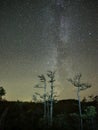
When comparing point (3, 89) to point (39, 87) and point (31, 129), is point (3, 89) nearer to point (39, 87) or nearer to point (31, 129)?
point (39, 87)

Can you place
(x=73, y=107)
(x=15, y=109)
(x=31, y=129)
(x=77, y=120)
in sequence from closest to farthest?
(x=31, y=129) < (x=77, y=120) < (x=15, y=109) < (x=73, y=107)

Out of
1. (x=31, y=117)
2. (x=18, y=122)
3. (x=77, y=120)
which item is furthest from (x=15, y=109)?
(x=77, y=120)

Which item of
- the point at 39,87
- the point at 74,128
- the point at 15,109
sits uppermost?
the point at 39,87

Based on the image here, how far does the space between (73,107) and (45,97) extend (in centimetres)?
2492

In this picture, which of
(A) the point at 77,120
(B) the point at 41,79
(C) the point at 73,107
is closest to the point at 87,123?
(A) the point at 77,120

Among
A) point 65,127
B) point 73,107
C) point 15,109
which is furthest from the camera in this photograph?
point 73,107

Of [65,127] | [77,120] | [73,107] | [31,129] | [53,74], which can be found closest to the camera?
[31,129]

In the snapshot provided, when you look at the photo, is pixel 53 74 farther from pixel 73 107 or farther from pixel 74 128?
pixel 73 107

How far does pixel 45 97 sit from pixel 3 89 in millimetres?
28337

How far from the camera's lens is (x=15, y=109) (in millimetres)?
55688

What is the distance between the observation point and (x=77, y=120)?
148 ft

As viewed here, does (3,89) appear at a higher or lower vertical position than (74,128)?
higher

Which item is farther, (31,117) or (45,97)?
(31,117)

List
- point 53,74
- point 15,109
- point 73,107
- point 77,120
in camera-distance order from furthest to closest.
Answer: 1. point 73,107
2. point 15,109
3. point 77,120
4. point 53,74
